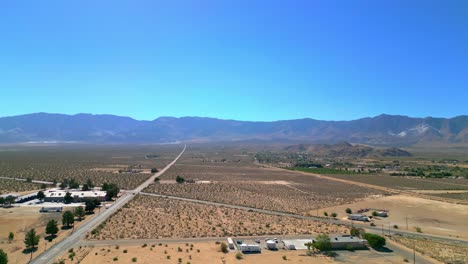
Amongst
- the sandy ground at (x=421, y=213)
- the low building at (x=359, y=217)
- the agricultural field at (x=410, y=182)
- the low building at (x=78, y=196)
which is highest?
the low building at (x=78, y=196)

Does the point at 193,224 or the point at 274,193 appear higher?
the point at 193,224

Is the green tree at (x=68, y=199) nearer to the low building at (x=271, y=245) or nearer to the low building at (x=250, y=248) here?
the low building at (x=250, y=248)

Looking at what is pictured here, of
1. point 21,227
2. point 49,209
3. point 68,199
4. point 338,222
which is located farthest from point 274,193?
point 21,227

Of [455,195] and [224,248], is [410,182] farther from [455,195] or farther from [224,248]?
[224,248]

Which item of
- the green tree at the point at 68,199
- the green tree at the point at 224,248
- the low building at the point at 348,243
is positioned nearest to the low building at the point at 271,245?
the green tree at the point at 224,248

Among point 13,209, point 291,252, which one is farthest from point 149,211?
point 291,252

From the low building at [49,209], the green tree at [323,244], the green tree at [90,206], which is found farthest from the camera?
the low building at [49,209]

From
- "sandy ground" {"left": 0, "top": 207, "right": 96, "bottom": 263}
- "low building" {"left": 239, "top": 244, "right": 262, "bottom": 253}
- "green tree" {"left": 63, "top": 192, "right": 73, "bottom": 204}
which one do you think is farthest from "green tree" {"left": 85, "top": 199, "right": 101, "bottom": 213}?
"low building" {"left": 239, "top": 244, "right": 262, "bottom": 253}

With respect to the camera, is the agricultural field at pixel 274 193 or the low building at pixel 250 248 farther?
the agricultural field at pixel 274 193
